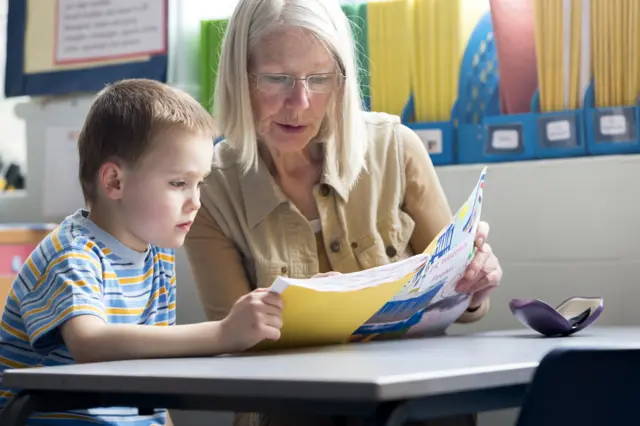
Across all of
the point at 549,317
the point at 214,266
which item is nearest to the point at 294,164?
the point at 214,266

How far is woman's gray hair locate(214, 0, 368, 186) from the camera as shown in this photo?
164 cm

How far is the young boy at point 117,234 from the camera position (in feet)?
4.00

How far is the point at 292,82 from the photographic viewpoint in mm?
1629

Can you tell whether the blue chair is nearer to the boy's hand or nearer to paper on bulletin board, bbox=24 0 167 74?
the boy's hand

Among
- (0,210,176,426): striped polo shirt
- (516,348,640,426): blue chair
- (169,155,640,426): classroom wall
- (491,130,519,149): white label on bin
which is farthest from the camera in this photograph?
(491,130,519,149): white label on bin

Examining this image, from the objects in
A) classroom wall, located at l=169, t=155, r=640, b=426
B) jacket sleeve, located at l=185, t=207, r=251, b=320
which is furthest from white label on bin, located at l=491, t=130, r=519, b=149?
jacket sleeve, located at l=185, t=207, r=251, b=320

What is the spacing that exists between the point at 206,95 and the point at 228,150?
75 cm

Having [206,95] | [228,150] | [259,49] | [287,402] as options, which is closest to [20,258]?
[206,95]

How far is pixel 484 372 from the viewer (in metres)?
0.88

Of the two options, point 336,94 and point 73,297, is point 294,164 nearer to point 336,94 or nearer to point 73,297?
point 336,94

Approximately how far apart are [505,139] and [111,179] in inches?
41.1

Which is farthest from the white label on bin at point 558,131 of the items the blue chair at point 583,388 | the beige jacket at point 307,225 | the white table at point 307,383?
the blue chair at point 583,388

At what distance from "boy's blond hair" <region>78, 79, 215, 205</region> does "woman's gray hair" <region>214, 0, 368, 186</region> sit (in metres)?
Result: 0.29

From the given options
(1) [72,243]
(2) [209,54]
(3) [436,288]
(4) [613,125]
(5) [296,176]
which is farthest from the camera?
(2) [209,54]
